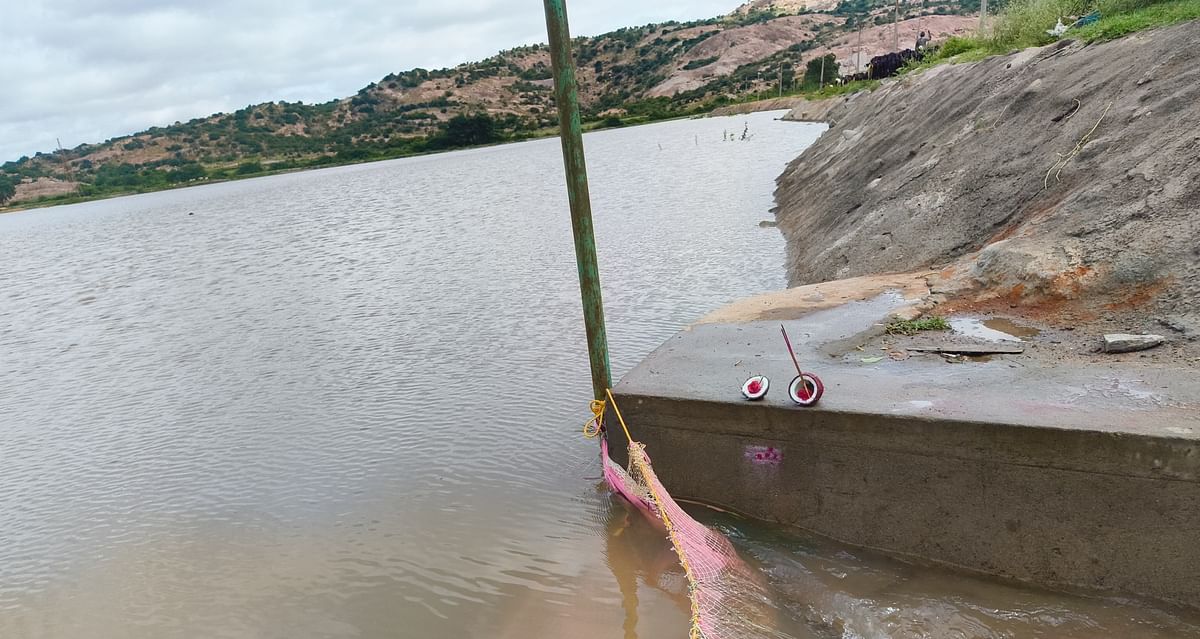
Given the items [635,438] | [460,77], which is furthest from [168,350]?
[460,77]

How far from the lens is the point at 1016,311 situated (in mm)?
6117

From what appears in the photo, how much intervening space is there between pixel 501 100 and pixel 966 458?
506 ft

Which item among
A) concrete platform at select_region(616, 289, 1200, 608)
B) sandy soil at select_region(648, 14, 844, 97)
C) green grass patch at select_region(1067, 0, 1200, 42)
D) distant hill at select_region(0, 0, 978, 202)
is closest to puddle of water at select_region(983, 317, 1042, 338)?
concrete platform at select_region(616, 289, 1200, 608)

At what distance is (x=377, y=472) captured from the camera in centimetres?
734

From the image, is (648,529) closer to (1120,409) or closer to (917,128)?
(1120,409)

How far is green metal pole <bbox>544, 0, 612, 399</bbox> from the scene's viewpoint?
17.0ft

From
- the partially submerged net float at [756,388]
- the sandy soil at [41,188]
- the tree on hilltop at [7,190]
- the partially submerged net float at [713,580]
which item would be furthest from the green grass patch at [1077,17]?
the tree on hilltop at [7,190]

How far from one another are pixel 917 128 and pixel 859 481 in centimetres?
1193

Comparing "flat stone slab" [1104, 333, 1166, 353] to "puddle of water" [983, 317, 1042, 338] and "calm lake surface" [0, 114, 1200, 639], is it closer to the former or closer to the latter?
"puddle of water" [983, 317, 1042, 338]

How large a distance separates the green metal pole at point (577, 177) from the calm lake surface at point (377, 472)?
1456 mm

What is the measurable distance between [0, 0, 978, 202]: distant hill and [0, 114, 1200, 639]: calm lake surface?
94893 millimetres

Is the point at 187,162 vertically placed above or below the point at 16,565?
above

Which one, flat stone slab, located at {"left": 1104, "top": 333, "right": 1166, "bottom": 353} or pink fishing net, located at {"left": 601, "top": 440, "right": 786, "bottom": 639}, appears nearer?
pink fishing net, located at {"left": 601, "top": 440, "right": 786, "bottom": 639}

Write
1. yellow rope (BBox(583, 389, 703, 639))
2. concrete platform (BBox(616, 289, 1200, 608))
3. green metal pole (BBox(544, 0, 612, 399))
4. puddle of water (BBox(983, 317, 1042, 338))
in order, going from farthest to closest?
puddle of water (BBox(983, 317, 1042, 338)) → green metal pole (BBox(544, 0, 612, 399)) → yellow rope (BBox(583, 389, 703, 639)) → concrete platform (BBox(616, 289, 1200, 608))
